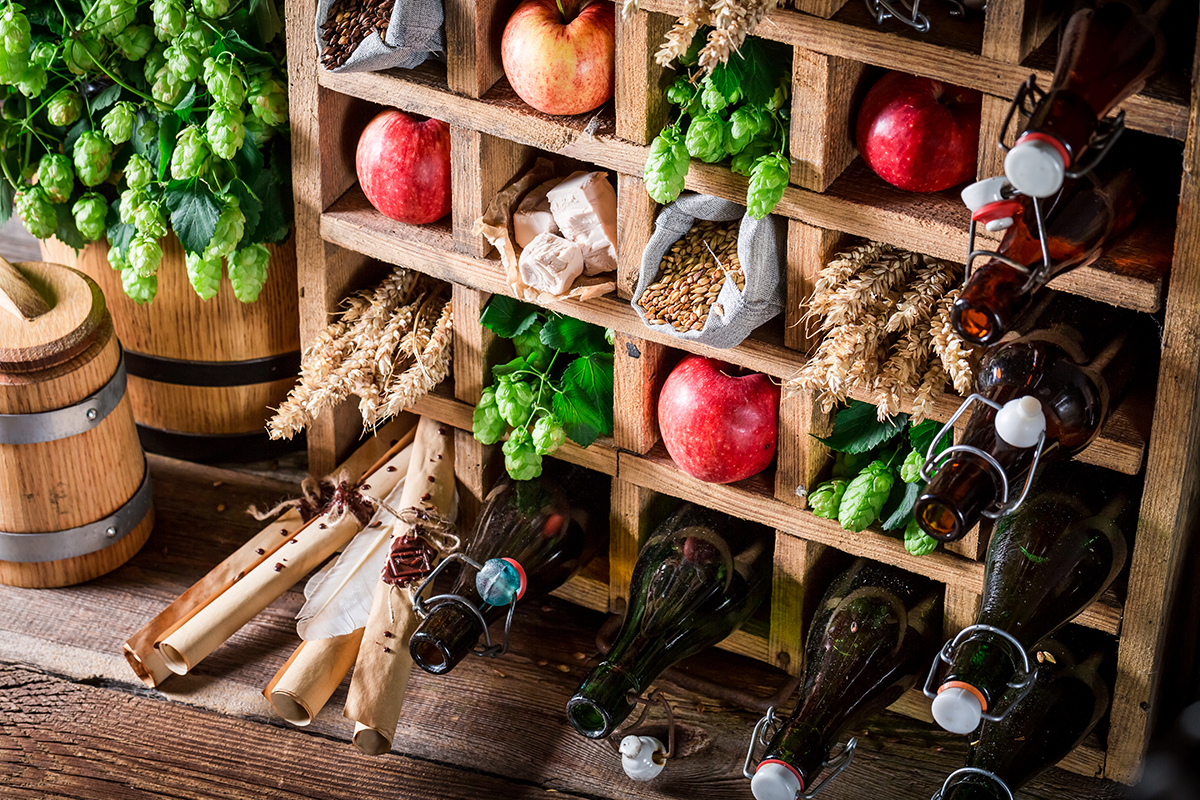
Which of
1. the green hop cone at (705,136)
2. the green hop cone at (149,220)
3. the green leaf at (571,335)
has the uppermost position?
the green hop cone at (705,136)

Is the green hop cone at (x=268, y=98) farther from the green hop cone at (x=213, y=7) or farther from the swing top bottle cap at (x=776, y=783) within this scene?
the swing top bottle cap at (x=776, y=783)

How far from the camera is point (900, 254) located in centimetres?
144

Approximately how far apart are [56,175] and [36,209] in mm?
58

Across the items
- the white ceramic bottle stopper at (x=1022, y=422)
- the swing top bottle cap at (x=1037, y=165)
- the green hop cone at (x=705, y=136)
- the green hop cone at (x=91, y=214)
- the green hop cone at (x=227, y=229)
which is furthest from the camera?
the green hop cone at (x=91, y=214)

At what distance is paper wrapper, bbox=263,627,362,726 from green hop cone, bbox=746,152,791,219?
0.79 meters

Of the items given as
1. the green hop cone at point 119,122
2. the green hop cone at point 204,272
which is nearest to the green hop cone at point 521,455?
the green hop cone at point 204,272

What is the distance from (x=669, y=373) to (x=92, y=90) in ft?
2.99

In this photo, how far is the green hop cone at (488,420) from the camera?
1.71 metres

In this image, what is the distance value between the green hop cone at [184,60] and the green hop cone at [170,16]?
0.02 m

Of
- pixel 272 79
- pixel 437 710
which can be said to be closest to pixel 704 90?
pixel 272 79

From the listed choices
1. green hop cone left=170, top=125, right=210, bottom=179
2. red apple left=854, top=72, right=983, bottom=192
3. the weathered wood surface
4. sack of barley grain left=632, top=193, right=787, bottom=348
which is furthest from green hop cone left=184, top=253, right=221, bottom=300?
red apple left=854, top=72, right=983, bottom=192

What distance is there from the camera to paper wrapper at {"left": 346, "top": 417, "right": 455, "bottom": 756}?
161 centimetres

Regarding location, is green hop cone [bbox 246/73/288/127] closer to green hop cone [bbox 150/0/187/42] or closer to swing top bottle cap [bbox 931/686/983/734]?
green hop cone [bbox 150/0/187/42]

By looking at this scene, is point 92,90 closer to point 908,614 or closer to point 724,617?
point 724,617
